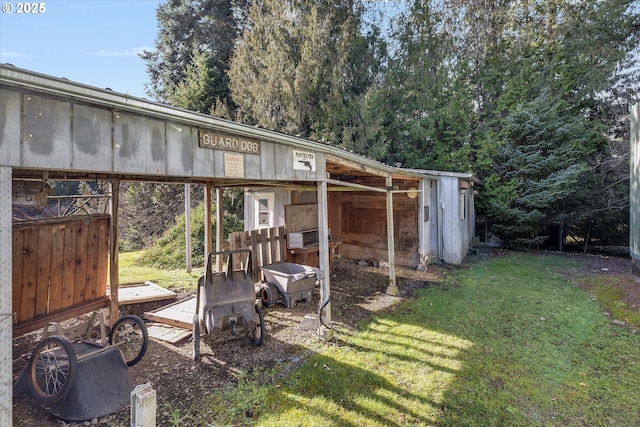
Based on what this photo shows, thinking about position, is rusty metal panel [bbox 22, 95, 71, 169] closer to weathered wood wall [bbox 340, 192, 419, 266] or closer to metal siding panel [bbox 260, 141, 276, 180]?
metal siding panel [bbox 260, 141, 276, 180]

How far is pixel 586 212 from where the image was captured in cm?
1194

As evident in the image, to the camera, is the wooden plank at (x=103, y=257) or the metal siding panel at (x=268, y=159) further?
the wooden plank at (x=103, y=257)

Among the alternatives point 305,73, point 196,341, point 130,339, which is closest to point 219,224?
point 130,339

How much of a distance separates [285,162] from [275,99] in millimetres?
8317

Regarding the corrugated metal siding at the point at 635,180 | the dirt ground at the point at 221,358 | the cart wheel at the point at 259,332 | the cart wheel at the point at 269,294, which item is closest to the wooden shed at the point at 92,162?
the dirt ground at the point at 221,358

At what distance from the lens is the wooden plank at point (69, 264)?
378cm

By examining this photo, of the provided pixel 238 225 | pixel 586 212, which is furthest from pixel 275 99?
pixel 586 212

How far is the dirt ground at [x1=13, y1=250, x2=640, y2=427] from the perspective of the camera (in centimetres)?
291

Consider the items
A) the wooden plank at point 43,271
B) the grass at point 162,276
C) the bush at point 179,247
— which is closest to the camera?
the wooden plank at point 43,271

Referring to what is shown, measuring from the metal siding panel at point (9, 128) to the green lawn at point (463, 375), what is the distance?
2.57 meters

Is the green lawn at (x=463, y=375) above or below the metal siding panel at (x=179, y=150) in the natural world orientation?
below

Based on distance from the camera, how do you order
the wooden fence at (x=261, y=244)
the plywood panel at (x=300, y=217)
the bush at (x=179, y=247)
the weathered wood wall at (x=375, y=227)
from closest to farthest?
the wooden fence at (x=261, y=244)
the plywood panel at (x=300, y=217)
the weathered wood wall at (x=375, y=227)
the bush at (x=179, y=247)

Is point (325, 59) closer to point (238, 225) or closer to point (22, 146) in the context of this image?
point (238, 225)

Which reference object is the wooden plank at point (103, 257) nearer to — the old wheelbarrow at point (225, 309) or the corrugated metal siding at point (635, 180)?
the old wheelbarrow at point (225, 309)
